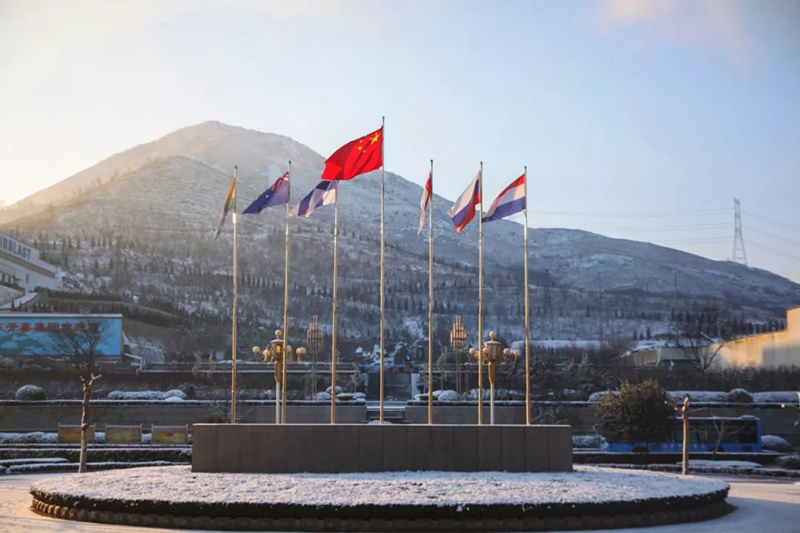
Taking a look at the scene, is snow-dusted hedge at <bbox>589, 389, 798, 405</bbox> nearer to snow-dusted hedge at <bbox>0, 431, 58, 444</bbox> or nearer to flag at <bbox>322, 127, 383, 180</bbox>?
snow-dusted hedge at <bbox>0, 431, 58, 444</bbox>

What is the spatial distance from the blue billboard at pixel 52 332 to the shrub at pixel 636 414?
37809mm

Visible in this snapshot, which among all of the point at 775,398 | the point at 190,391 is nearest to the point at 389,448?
the point at 190,391

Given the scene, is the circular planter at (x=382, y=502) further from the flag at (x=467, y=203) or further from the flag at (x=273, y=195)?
the flag at (x=273, y=195)

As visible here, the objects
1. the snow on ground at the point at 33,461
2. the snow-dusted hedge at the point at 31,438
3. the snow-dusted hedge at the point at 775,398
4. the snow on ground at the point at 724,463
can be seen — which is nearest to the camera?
the snow on ground at the point at 33,461

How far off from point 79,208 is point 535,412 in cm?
12593

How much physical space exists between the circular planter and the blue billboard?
46308 mm

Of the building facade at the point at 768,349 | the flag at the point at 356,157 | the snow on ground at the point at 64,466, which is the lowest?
the snow on ground at the point at 64,466

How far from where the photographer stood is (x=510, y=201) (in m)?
28.5

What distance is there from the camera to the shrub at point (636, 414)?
43469 millimetres

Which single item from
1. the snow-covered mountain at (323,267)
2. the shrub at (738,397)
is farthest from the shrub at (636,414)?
the snow-covered mountain at (323,267)

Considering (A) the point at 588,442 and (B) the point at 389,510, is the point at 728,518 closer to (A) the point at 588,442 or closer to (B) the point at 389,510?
(B) the point at 389,510

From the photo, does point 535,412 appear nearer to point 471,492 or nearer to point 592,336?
point 471,492

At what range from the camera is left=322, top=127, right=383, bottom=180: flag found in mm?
27953

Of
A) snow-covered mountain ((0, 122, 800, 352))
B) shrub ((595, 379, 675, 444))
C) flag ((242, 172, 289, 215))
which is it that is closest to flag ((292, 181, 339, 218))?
flag ((242, 172, 289, 215))
